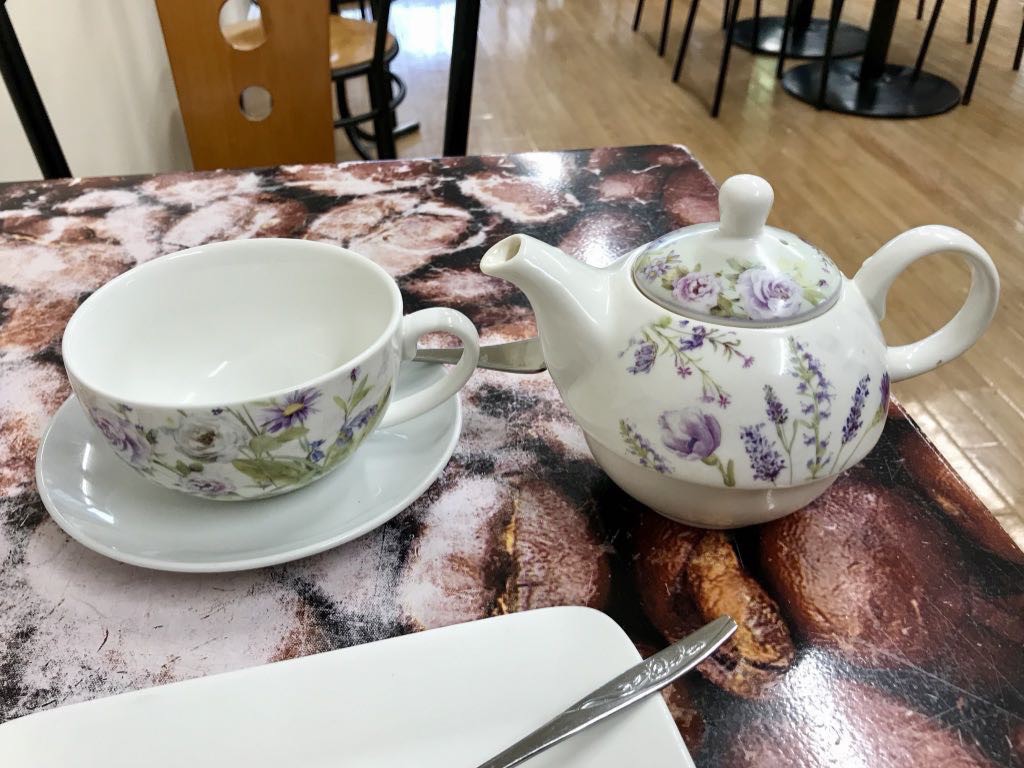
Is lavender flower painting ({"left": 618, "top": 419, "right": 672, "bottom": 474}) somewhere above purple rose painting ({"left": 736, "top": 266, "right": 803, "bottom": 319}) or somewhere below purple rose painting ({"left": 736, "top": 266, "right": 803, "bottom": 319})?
below

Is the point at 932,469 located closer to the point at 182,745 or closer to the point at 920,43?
the point at 182,745

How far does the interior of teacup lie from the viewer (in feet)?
1.53

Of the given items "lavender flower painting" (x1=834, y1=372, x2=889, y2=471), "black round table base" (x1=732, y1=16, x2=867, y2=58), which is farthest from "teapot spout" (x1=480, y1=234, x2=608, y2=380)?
"black round table base" (x1=732, y1=16, x2=867, y2=58)

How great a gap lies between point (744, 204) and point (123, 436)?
0.94ft

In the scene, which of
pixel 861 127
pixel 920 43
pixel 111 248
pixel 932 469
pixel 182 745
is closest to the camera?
pixel 182 745

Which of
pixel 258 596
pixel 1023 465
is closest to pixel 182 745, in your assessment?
pixel 258 596

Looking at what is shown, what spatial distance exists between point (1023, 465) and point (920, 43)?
225cm

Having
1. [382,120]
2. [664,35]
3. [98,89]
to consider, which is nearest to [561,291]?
[382,120]

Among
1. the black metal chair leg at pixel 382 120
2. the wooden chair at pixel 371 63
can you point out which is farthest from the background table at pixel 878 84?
the black metal chair leg at pixel 382 120

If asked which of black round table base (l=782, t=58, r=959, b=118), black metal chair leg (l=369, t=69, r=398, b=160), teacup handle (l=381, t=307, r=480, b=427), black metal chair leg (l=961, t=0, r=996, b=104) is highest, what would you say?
teacup handle (l=381, t=307, r=480, b=427)

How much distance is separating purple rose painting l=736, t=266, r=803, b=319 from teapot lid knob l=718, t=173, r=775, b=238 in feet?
0.07

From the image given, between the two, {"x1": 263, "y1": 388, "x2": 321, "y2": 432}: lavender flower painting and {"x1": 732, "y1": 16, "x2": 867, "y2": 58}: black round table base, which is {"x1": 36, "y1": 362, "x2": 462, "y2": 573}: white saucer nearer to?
{"x1": 263, "y1": 388, "x2": 321, "y2": 432}: lavender flower painting

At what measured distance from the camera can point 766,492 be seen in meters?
0.37

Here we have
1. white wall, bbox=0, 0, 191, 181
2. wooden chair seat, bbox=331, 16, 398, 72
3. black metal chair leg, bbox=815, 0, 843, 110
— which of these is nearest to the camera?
white wall, bbox=0, 0, 191, 181
